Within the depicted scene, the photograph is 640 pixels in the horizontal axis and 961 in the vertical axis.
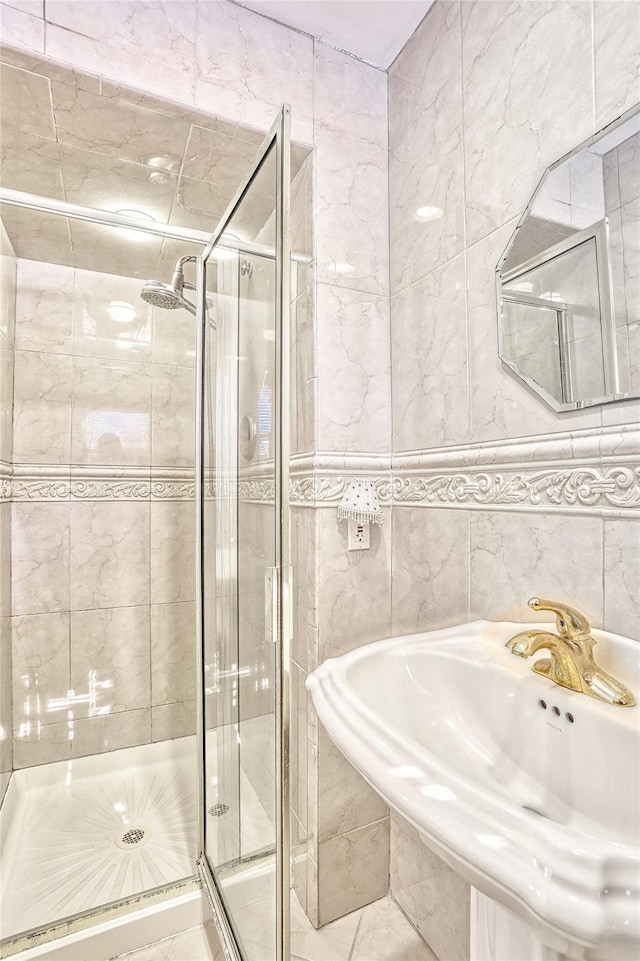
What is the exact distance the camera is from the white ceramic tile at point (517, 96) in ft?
2.94

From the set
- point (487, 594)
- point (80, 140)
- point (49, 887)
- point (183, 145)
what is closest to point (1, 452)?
point (80, 140)

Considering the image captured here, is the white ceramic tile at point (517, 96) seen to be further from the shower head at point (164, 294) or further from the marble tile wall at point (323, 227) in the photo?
the shower head at point (164, 294)

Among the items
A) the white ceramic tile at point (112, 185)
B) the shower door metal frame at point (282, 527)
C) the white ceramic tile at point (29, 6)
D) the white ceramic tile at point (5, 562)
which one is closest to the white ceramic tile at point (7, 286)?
the white ceramic tile at point (112, 185)

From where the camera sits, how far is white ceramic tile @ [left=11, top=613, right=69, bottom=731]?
6.08 feet

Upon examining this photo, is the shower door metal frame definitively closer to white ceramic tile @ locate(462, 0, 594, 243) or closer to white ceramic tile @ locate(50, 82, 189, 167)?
white ceramic tile @ locate(462, 0, 594, 243)

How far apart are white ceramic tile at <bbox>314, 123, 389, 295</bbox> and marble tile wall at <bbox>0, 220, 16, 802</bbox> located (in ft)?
3.93

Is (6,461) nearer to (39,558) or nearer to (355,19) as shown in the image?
(39,558)

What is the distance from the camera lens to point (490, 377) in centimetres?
109

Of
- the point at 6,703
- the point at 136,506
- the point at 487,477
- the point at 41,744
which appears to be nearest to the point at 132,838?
the point at 41,744

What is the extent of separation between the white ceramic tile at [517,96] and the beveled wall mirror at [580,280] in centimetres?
7

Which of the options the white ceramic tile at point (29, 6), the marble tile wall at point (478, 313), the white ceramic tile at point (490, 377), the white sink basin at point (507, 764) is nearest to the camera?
the white sink basin at point (507, 764)

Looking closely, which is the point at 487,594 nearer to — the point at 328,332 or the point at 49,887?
the point at 328,332

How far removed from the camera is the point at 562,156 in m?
0.92

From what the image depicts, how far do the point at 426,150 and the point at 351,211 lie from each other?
0.25 meters
